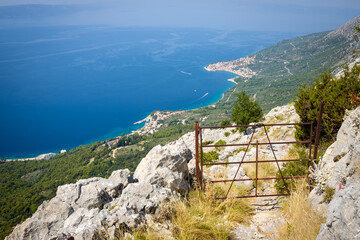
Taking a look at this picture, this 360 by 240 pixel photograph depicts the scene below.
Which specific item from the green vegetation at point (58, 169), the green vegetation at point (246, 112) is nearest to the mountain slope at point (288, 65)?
the green vegetation at point (58, 169)

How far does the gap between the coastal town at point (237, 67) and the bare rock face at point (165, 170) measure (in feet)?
455

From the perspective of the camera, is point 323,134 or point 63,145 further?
point 63,145

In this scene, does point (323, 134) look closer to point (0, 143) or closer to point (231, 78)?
point (0, 143)

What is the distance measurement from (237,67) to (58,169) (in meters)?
133

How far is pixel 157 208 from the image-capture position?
155 inches

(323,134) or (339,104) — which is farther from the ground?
(339,104)

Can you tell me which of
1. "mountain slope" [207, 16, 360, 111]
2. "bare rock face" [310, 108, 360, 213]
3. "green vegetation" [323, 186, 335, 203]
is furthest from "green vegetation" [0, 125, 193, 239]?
"mountain slope" [207, 16, 360, 111]

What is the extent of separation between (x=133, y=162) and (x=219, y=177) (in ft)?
151

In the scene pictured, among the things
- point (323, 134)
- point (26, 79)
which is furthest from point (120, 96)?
point (323, 134)

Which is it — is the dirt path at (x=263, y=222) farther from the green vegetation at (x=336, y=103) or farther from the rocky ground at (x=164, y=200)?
the green vegetation at (x=336, y=103)

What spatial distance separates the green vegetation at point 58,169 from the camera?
3962cm

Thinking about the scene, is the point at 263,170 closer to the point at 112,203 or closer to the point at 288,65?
the point at 112,203

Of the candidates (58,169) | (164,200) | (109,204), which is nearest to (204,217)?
(164,200)

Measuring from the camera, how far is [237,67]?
153875mm
